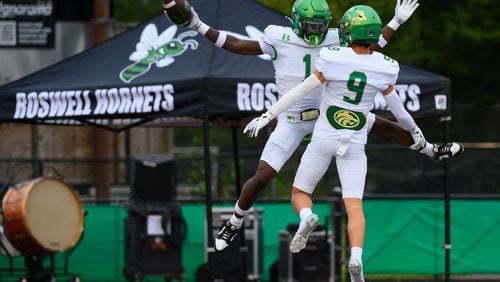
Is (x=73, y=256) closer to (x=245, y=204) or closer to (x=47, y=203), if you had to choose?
(x=47, y=203)

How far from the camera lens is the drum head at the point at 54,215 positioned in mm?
14492

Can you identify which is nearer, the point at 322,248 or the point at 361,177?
the point at 361,177

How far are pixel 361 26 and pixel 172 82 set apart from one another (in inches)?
96.0

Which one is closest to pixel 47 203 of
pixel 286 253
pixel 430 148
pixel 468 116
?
pixel 286 253

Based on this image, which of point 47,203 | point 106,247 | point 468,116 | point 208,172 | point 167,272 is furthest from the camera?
point 468,116

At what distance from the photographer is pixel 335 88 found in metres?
10.1

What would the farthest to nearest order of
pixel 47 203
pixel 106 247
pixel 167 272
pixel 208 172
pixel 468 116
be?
pixel 468 116, pixel 106 247, pixel 167 272, pixel 47 203, pixel 208 172

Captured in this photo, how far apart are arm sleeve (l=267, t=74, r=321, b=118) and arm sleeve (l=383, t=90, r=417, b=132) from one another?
29.8 inches

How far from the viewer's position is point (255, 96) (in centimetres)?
1196

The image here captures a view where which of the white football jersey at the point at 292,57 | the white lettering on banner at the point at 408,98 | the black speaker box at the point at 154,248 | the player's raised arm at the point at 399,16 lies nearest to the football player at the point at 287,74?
the white football jersey at the point at 292,57

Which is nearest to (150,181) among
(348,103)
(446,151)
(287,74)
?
(287,74)

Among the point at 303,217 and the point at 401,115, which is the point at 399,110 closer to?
the point at 401,115

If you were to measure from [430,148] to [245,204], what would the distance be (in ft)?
5.44

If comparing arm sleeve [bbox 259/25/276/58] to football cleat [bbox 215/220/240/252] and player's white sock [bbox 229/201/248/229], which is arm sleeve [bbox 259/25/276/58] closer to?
player's white sock [bbox 229/201/248/229]
